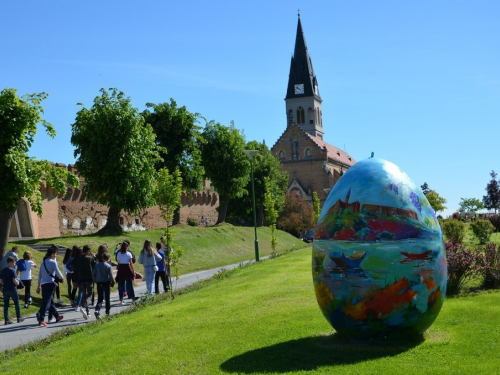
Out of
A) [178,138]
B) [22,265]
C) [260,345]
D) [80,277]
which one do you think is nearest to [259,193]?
[178,138]

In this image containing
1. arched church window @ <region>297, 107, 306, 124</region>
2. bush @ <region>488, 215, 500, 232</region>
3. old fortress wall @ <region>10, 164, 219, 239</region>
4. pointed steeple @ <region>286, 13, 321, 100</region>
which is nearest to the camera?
old fortress wall @ <region>10, 164, 219, 239</region>

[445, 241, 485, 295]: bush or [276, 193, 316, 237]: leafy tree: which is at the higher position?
[276, 193, 316, 237]: leafy tree

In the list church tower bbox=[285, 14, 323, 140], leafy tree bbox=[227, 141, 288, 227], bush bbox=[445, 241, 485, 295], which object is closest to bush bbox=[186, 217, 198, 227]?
leafy tree bbox=[227, 141, 288, 227]

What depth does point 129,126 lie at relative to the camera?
3741 cm

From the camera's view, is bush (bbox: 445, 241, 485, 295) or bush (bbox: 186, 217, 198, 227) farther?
bush (bbox: 186, 217, 198, 227)

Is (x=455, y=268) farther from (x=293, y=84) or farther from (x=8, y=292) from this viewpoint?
(x=293, y=84)

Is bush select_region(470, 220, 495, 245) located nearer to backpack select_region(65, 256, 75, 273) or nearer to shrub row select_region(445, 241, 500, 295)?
shrub row select_region(445, 241, 500, 295)

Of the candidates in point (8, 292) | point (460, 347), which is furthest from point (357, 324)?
point (8, 292)

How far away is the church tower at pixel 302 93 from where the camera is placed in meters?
117

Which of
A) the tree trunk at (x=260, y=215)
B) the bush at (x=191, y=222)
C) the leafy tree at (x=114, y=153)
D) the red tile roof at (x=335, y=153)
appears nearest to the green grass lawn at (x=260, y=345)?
the leafy tree at (x=114, y=153)

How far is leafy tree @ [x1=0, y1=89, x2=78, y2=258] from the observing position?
824 inches

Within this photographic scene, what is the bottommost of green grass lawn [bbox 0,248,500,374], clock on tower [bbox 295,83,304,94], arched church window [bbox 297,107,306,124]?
→ green grass lawn [bbox 0,248,500,374]

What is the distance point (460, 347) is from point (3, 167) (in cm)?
1653

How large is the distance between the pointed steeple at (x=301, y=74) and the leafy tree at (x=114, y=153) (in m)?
81.8
